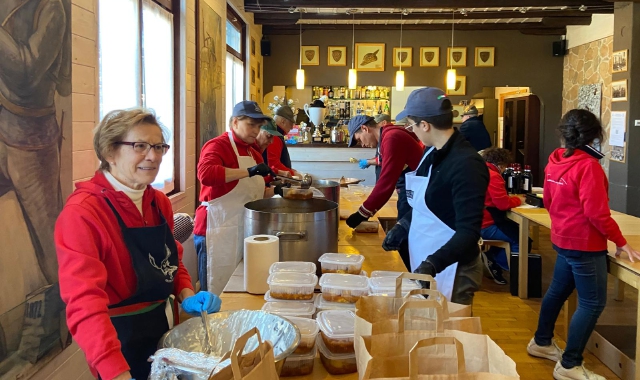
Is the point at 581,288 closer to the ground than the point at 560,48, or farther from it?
closer to the ground

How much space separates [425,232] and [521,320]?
2432 millimetres

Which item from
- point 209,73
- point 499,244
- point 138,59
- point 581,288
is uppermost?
point 209,73

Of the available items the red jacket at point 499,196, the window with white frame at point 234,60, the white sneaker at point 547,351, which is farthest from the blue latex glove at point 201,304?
the window with white frame at point 234,60

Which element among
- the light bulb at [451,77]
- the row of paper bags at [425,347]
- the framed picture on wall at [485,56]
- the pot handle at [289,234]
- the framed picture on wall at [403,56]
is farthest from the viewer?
the framed picture on wall at [403,56]

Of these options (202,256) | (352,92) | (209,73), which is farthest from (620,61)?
(202,256)

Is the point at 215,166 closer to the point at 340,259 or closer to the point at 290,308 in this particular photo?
the point at 340,259

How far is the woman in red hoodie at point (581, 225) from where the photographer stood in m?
2.91

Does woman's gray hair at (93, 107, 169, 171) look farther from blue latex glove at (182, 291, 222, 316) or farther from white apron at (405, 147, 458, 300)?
white apron at (405, 147, 458, 300)

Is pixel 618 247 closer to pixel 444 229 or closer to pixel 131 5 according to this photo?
pixel 444 229

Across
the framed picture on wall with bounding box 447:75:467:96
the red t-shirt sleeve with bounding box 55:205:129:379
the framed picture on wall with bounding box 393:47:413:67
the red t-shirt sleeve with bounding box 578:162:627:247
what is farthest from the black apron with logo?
the framed picture on wall with bounding box 447:75:467:96

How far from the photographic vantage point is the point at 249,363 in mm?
1057

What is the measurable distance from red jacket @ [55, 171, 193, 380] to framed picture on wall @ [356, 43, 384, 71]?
28.7 feet

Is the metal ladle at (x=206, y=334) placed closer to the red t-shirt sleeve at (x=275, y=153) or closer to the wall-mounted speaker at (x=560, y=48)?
the red t-shirt sleeve at (x=275, y=153)

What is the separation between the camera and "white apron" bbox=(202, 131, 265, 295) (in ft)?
9.95
